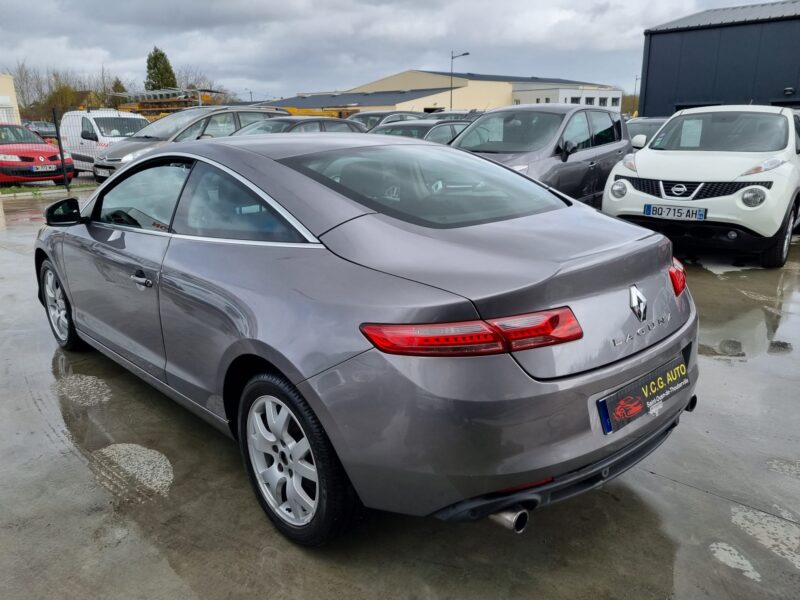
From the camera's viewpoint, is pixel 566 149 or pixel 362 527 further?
pixel 566 149

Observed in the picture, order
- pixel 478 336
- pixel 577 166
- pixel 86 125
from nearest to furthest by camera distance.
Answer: pixel 478 336 → pixel 577 166 → pixel 86 125

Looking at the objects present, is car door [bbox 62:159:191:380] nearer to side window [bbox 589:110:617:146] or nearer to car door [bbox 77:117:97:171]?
side window [bbox 589:110:617:146]

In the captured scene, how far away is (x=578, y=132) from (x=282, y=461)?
7065 mm

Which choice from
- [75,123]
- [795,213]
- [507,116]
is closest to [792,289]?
[795,213]

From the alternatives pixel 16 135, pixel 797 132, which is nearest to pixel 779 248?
pixel 797 132

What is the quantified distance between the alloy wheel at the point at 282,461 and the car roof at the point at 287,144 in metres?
1.05

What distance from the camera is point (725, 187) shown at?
608cm

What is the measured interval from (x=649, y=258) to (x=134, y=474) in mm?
2345

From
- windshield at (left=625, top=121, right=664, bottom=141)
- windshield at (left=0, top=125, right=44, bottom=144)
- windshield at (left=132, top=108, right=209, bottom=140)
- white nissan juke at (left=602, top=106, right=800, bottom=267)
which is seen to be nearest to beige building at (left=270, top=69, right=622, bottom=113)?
windshield at (left=0, top=125, right=44, bottom=144)

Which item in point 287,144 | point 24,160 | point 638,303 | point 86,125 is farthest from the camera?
point 86,125

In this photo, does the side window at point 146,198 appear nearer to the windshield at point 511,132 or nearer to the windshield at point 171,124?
the windshield at point 511,132

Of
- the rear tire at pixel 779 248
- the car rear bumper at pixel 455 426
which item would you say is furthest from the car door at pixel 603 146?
the car rear bumper at pixel 455 426

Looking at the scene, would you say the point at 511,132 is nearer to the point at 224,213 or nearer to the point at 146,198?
the point at 146,198

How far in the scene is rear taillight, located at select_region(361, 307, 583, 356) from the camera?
1802mm
